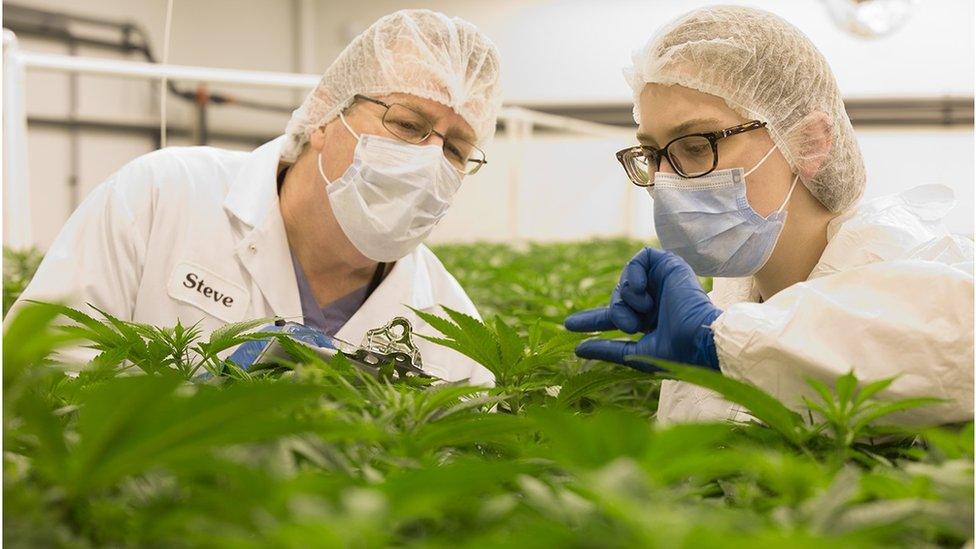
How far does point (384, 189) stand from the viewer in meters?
2.10

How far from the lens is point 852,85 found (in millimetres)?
9922

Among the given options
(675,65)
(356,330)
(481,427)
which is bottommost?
(356,330)

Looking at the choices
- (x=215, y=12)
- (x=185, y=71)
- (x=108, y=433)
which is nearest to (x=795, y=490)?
(x=108, y=433)

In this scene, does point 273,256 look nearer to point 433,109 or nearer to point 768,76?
point 433,109

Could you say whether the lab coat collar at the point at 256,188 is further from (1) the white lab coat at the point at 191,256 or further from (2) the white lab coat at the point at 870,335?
(2) the white lab coat at the point at 870,335

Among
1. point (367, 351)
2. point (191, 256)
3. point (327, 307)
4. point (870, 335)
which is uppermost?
point (870, 335)

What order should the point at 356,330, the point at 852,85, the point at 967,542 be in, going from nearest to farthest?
1. the point at 967,542
2. the point at 356,330
3. the point at 852,85

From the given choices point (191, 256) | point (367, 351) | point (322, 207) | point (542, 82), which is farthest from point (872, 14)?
point (542, 82)

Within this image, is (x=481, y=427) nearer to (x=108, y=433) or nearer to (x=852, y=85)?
(x=108, y=433)

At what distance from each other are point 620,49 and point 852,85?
8.69 feet

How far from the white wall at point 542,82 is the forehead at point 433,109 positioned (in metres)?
6.12

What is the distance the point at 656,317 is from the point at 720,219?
0.77 ft

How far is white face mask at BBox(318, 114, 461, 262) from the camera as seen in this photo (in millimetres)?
2086

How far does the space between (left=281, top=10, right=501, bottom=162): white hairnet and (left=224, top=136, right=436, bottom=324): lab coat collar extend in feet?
0.53
